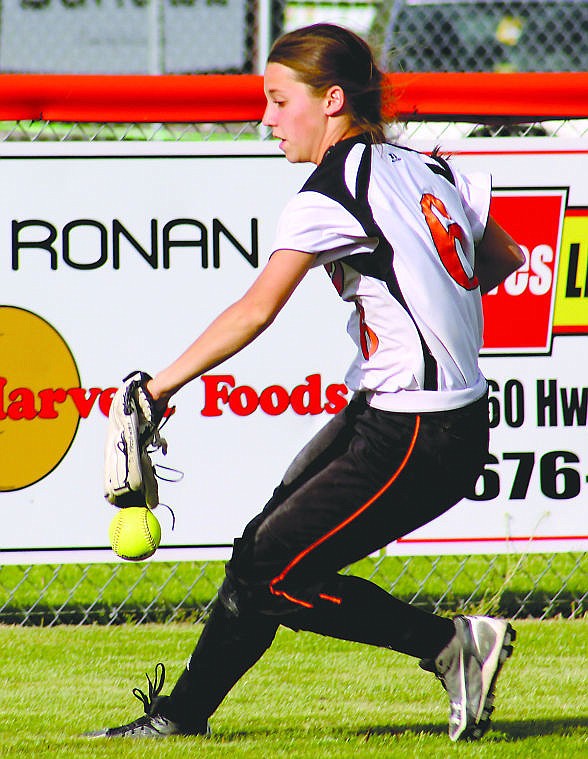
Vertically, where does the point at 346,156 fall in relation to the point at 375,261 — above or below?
above

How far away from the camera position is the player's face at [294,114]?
2.96 metres

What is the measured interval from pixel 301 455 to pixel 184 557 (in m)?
1.27

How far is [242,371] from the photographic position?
4.30 meters

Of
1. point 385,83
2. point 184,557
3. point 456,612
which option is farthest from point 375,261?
point 456,612

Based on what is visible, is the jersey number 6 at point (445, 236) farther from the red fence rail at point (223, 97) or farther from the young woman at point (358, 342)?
the red fence rail at point (223, 97)

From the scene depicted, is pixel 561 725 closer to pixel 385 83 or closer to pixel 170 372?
pixel 170 372

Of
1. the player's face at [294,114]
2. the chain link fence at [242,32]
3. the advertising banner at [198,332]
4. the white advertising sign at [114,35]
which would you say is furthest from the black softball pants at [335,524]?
the white advertising sign at [114,35]

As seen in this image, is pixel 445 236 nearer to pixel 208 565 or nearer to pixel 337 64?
pixel 337 64

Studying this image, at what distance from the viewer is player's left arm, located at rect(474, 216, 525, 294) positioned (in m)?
3.22

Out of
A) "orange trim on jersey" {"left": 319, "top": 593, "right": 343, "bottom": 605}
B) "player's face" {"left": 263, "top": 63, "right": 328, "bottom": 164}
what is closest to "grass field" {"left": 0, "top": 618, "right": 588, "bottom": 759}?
"orange trim on jersey" {"left": 319, "top": 593, "right": 343, "bottom": 605}

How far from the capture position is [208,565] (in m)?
4.96

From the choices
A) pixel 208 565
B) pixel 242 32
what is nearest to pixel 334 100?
pixel 208 565

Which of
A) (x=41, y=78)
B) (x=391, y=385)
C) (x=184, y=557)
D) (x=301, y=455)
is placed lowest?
(x=184, y=557)

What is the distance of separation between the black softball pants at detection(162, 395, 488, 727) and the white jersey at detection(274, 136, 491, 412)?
0.26 feet
